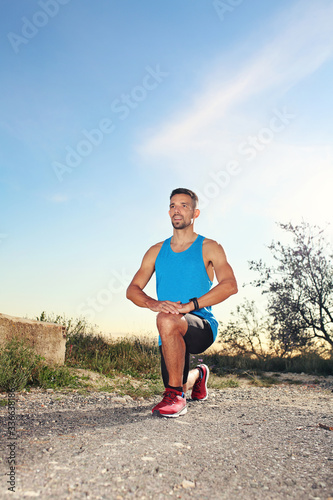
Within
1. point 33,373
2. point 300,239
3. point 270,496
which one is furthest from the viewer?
point 300,239

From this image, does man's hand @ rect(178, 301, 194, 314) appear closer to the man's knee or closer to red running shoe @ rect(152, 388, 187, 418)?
the man's knee

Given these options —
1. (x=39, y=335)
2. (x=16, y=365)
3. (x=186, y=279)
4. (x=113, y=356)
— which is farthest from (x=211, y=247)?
(x=113, y=356)

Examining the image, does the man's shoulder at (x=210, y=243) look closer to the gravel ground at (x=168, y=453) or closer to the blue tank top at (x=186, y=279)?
the blue tank top at (x=186, y=279)

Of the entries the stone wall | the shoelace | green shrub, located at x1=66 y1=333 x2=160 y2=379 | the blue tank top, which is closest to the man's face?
the blue tank top

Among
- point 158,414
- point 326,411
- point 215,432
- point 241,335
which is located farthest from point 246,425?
point 241,335

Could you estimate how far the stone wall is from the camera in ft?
20.2

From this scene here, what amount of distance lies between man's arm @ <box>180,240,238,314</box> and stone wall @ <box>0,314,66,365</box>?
3457mm

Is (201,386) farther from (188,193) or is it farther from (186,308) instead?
(188,193)

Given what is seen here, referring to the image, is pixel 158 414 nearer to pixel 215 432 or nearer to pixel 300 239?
pixel 215 432

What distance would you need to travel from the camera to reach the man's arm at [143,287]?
396 cm

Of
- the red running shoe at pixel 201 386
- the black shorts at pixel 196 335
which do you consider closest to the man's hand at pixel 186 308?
the black shorts at pixel 196 335

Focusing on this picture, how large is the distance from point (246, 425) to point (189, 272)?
5.23 feet

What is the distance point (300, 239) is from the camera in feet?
41.2

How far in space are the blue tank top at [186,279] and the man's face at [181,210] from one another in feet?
0.88
